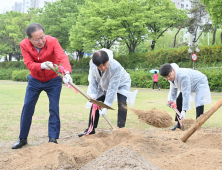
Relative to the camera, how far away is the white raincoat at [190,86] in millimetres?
5171

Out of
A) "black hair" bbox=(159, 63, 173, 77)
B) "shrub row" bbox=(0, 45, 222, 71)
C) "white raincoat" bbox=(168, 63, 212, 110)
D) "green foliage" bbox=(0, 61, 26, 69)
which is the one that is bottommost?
"white raincoat" bbox=(168, 63, 212, 110)

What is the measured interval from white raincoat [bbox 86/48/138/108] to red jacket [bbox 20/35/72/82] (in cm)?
66

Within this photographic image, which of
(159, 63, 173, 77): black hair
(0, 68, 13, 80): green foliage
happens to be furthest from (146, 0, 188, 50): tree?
(0, 68, 13, 80): green foliage

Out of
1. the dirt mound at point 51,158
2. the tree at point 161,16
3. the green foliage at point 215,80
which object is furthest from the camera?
the tree at point 161,16

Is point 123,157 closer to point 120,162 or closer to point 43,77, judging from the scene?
point 120,162

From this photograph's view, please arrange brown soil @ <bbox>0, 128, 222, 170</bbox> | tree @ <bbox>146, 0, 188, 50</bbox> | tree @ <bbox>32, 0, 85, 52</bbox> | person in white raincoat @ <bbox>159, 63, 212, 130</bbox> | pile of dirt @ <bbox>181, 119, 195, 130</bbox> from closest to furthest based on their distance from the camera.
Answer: brown soil @ <bbox>0, 128, 222, 170</bbox>
person in white raincoat @ <bbox>159, 63, 212, 130</bbox>
pile of dirt @ <bbox>181, 119, 195, 130</bbox>
tree @ <bbox>146, 0, 188, 50</bbox>
tree @ <bbox>32, 0, 85, 52</bbox>

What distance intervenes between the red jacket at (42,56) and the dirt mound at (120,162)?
178 cm

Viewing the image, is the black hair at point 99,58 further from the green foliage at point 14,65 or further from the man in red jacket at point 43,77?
the green foliage at point 14,65

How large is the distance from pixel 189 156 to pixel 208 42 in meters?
42.8

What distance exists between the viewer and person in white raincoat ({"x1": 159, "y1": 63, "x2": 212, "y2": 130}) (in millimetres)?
5119

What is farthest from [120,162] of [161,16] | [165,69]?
[161,16]

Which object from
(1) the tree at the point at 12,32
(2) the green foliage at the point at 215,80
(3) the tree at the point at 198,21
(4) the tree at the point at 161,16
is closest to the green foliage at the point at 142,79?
(2) the green foliage at the point at 215,80

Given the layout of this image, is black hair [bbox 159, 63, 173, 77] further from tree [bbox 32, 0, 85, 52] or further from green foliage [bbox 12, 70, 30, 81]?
green foliage [bbox 12, 70, 30, 81]

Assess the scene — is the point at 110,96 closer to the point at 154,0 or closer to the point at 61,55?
the point at 61,55
